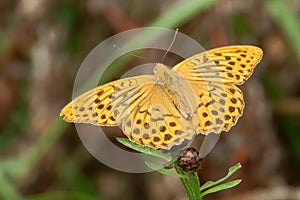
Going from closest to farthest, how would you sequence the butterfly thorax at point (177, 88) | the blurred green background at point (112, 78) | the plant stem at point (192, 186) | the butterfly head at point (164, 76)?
the plant stem at point (192, 186) < the butterfly thorax at point (177, 88) < the butterfly head at point (164, 76) < the blurred green background at point (112, 78)

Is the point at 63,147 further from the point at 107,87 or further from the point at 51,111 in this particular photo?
the point at 107,87

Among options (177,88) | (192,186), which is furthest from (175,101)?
(192,186)

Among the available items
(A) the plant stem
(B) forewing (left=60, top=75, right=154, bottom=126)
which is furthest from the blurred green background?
(A) the plant stem

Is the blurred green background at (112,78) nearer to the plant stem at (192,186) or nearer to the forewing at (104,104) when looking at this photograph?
the forewing at (104,104)

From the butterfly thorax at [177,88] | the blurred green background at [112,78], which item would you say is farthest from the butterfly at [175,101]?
the blurred green background at [112,78]

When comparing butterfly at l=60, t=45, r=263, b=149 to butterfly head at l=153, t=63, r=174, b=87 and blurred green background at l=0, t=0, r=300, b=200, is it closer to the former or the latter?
butterfly head at l=153, t=63, r=174, b=87

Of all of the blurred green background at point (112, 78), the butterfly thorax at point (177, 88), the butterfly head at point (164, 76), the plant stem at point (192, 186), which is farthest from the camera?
the blurred green background at point (112, 78)
